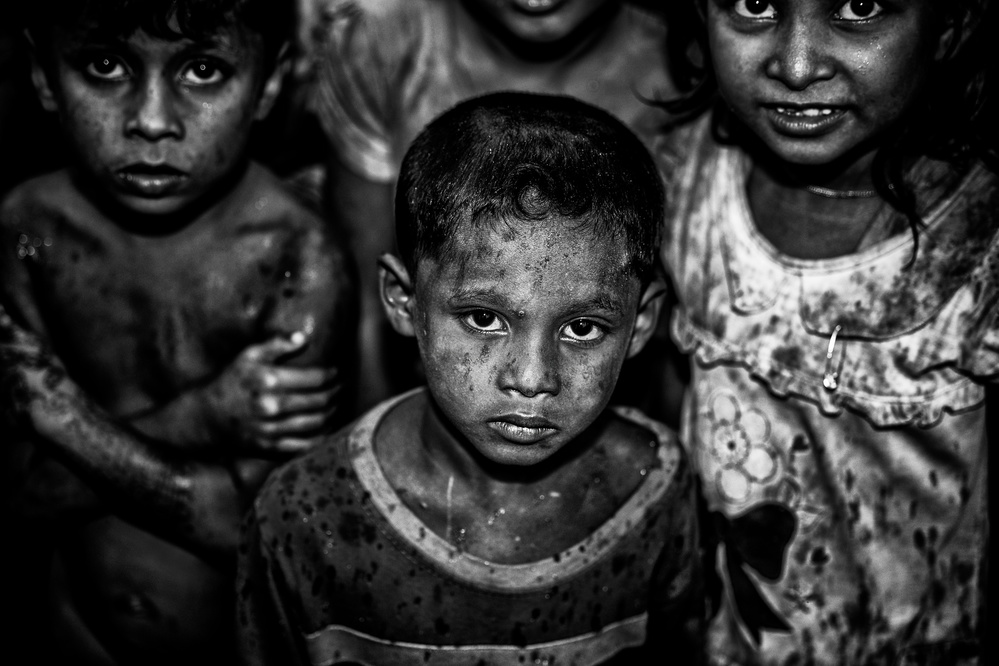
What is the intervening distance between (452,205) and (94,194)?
95cm

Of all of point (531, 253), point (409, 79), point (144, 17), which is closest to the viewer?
point (531, 253)

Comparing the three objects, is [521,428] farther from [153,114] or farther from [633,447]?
[153,114]

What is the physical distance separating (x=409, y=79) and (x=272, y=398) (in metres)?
0.93

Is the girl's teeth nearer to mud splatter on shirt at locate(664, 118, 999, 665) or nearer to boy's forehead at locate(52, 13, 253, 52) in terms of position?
mud splatter on shirt at locate(664, 118, 999, 665)

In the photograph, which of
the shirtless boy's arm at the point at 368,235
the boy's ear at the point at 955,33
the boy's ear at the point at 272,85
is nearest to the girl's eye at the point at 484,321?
the boy's ear at the point at 272,85

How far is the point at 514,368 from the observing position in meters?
1.66

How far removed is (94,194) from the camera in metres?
2.27

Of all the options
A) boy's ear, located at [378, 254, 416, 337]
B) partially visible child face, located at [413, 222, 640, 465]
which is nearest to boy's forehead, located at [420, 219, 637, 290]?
partially visible child face, located at [413, 222, 640, 465]

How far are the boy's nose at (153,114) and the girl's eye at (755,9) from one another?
1.00 meters

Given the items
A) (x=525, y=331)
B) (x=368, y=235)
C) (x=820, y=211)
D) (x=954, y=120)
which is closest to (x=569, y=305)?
(x=525, y=331)

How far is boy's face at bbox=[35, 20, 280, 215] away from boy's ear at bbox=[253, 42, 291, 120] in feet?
0.37

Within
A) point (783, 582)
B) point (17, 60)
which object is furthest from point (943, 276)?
point (17, 60)

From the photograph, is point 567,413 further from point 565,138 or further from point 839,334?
point 839,334

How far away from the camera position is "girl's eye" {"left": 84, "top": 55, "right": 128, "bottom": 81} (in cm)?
202
